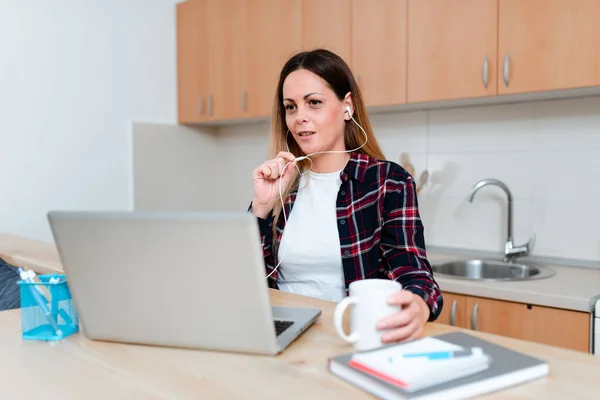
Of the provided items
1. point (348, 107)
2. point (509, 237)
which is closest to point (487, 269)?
point (509, 237)

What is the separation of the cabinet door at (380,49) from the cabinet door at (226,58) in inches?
31.0

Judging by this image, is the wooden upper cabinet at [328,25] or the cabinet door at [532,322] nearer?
the cabinet door at [532,322]

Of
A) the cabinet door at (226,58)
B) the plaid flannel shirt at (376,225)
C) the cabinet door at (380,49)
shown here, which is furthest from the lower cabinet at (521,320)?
the cabinet door at (226,58)

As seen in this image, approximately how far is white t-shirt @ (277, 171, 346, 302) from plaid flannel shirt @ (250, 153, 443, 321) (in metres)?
0.03

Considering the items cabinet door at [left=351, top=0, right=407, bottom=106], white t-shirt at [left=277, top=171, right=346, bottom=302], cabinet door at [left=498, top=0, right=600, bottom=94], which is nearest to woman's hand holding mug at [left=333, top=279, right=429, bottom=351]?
white t-shirt at [left=277, top=171, right=346, bottom=302]

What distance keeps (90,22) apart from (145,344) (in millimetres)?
2633

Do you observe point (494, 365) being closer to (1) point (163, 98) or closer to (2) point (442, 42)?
(2) point (442, 42)

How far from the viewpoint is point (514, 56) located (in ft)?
6.94

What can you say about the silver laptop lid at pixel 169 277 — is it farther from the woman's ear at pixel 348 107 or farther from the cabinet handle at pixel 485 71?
the cabinet handle at pixel 485 71

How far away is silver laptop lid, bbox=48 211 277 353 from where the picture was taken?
84 centimetres

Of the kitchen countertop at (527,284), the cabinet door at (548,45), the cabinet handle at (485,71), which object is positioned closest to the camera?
the kitchen countertop at (527,284)

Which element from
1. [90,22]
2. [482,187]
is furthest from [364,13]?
[90,22]

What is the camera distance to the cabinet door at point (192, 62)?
337cm

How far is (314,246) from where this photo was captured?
5.06 feet
